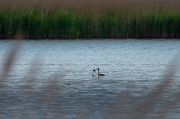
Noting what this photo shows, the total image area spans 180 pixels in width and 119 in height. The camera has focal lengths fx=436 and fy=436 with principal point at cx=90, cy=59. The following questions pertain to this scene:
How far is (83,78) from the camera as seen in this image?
902 centimetres

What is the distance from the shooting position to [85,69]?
10.4 m

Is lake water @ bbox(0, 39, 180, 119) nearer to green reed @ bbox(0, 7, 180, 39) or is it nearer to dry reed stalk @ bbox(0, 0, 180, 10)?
green reed @ bbox(0, 7, 180, 39)

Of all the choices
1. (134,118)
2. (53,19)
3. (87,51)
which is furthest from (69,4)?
(134,118)

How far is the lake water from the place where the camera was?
5.74ft

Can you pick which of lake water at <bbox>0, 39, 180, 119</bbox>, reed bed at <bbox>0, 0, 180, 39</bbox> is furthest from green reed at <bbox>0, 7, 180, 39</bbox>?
lake water at <bbox>0, 39, 180, 119</bbox>

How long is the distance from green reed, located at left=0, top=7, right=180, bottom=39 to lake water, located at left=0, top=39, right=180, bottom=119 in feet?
1.98

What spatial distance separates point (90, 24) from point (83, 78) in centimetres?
846

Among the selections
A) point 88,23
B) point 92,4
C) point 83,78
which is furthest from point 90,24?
point 83,78

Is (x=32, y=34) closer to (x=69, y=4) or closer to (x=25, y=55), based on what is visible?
(x=69, y=4)

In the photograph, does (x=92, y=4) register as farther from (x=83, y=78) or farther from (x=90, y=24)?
(x=83, y=78)

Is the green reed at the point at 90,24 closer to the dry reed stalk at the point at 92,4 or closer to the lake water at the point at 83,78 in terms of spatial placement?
the lake water at the point at 83,78

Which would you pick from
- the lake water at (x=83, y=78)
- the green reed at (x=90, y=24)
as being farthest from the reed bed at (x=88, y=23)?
the lake water at (x=83, y=78)

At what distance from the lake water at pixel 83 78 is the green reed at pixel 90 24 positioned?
1.98ft

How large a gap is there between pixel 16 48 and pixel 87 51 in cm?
1299
